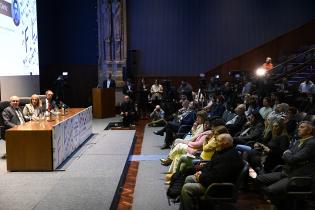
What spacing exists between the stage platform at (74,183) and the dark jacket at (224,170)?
1.14 metres

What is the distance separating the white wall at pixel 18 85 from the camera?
32.4 ft

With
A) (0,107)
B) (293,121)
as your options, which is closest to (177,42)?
(0,107)

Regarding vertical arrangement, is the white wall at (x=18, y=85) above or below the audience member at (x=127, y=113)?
above

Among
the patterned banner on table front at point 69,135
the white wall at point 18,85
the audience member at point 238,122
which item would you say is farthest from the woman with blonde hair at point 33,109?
the audience member at point 238,122

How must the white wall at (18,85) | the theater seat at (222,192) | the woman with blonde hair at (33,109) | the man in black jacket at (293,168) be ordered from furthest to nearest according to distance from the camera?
the white wall at (18,85), the woman with blonde hair at (33,109), the man in black jacket at (293,168), the theater seat at (222,192)

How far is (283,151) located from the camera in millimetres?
4980

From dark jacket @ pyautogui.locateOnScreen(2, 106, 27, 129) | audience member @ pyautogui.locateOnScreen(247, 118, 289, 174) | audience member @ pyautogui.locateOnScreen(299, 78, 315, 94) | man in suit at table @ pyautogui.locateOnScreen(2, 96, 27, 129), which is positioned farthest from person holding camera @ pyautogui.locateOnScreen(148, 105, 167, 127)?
audience member @ pyautogui.locateOnScreen(247, 118, 289, 174)

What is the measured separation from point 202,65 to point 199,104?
4.29 m

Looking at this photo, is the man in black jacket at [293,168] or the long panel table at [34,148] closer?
the man in black jacket at [293,168]

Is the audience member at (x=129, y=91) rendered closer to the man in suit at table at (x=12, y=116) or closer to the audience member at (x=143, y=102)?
the audience member at (x=143, y=102)

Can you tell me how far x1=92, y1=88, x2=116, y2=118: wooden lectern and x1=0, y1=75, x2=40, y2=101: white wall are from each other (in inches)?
71.0

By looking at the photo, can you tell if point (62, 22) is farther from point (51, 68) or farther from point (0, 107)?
point (0, 107)

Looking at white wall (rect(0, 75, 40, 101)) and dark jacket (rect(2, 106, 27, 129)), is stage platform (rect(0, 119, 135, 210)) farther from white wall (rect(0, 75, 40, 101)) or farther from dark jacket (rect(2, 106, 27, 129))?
white wall (rect(0, 75, 40, 101))

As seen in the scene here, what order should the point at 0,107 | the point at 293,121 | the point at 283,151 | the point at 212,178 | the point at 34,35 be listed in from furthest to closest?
the point at 34,35 → the point at 0,107 → the point at 293,121 → the point at 283,151 → the point at 212,178
